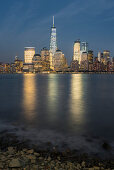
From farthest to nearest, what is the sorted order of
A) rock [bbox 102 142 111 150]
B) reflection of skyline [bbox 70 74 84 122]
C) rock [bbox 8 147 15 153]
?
reflection of skyline [bbox 70 74 84 122]
rock [bbox 102 142 111 150]
rock [bbox 8 147 15 153]

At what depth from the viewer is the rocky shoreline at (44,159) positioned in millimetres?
6879

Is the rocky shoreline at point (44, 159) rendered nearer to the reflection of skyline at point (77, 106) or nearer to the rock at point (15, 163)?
the rock at point (15, 163)

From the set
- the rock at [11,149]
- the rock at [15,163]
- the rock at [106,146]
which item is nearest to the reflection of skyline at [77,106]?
the rock at [106,146]

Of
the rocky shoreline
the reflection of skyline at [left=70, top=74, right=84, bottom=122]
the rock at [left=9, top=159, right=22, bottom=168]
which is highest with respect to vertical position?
the rock at [left=9, top=159, right=22, bottom=168]

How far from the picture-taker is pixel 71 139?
1024 centimetres

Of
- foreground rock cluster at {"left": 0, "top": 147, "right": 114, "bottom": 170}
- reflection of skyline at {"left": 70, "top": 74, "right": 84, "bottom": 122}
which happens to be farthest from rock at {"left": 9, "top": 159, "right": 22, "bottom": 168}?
reflection of skyline at {"left": 70, "top": 74, "right": 84, "bottom": 122}

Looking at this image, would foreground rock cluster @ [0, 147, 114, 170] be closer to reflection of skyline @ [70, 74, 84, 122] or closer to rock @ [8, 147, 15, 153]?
rock @ [8, 147, 15, 153]

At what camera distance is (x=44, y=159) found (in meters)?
7.60

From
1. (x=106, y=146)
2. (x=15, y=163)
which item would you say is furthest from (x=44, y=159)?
(x=106, y=146)

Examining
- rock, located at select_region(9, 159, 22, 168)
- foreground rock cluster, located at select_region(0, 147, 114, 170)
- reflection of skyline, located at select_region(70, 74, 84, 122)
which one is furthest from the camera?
reflection of skyline, located at select_region(70, 74, 84, 122)

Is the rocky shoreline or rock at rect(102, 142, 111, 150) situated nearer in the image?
the rocky shoreline

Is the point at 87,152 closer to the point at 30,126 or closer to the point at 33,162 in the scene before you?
the point at 33,162

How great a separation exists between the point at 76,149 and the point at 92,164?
1.55 metres

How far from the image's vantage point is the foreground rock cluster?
6.84 metres
